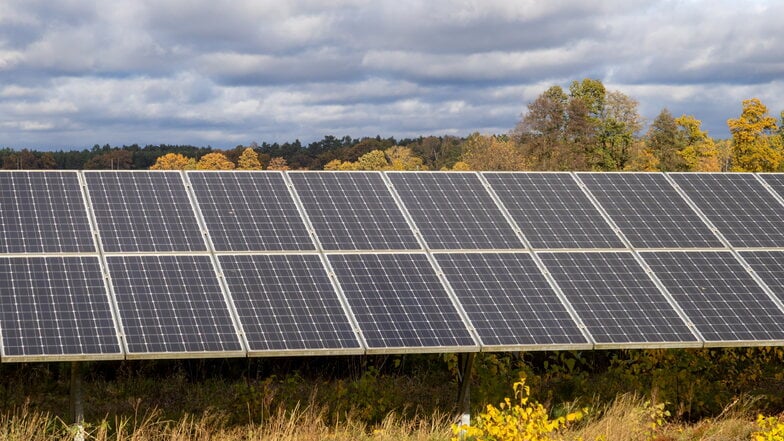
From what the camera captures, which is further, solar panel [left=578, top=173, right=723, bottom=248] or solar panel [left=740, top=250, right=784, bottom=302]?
solar panel [left=578, top=173, right=723, bottom=248]

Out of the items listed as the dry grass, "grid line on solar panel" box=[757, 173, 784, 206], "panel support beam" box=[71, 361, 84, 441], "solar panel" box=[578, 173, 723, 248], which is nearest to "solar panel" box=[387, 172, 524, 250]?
"solar panel" box=[578, 173, 723, 248]

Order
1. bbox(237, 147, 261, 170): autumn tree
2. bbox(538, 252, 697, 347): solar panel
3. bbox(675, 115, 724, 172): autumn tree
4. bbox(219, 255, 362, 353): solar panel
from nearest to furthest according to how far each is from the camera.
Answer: bbox(219, 255, 362, 353): solar panel
bbox(538, 252, 697, 347): solar panel
bbox(675, 115, 724, 172): autumn tree
bbox(237, 147, 261, 170): autumn tree

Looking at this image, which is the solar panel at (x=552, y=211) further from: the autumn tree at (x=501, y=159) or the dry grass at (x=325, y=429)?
the autumn tree at (x=501, y=159)

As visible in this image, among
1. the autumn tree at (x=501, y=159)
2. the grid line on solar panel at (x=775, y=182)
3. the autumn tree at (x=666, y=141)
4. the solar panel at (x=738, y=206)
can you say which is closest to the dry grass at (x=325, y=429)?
the solar panel at (x=738, y=206)

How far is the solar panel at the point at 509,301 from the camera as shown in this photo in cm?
1485

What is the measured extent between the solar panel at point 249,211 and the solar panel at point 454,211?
2.14m

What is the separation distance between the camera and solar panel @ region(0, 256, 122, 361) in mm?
13227

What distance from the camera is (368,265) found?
52.6ft

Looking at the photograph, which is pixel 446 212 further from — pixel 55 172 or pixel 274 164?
pixel 274 164

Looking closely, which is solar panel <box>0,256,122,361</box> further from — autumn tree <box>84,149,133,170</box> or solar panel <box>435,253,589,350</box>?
autumn tree <box>84,149,133,170</box>

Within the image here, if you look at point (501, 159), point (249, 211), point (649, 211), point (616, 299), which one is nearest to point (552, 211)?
point (649, 211)

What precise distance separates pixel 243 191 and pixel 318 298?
372cm

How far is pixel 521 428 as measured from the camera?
500 inches

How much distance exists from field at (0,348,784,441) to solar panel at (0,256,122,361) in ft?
6.66
